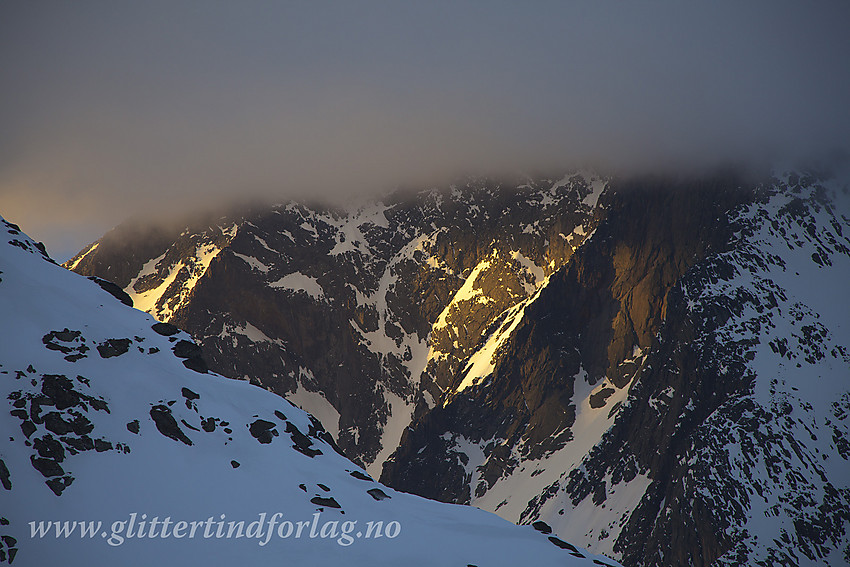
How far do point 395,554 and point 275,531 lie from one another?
7.88 m

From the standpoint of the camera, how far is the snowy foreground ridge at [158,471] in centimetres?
4781

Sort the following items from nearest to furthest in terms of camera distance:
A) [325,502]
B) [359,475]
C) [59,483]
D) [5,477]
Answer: [5,477], [59,483], [325,502], [359,475]

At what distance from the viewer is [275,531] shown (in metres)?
53.1

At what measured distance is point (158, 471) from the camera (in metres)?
54.2

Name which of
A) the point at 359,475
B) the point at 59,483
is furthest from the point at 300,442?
the point at 59,483

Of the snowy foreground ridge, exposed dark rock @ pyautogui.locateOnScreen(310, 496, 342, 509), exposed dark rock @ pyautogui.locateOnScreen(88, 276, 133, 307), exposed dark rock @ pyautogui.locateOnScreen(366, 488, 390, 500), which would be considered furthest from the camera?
exposed dark rock @ pyautogui.locateOnScreen(88, 276, 133, 307)

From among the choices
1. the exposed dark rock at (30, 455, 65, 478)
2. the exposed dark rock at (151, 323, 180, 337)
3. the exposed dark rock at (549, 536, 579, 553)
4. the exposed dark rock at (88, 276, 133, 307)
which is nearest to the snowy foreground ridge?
the exposed dark rock at (30, 455, 65, 478)

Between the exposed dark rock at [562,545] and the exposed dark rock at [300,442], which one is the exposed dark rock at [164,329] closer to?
the exposed dark rock at [300,442]

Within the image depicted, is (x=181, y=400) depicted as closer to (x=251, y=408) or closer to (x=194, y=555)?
(x=251, y=408)

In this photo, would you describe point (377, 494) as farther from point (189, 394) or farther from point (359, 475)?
point (189, 394)

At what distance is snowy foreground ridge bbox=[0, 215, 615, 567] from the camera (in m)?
47.8

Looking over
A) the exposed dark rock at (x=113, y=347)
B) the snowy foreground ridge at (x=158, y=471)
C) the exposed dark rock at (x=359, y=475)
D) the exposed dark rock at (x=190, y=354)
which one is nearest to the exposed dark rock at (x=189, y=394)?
the snowy foreground ridge at (x=158, y=471)

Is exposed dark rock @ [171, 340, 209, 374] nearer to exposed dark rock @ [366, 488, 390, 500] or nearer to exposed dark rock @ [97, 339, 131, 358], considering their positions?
exposed dark rock @ [97, 339, 131, 358]

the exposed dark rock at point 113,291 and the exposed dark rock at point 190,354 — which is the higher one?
the exposed dark rock at point 113,291
